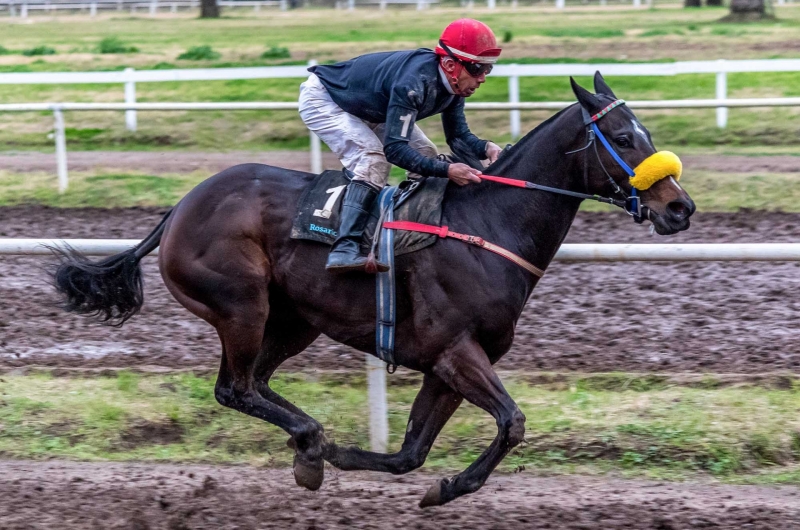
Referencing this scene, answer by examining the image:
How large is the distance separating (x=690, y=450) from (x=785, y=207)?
558cm

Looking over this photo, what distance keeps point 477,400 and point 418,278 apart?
0.58 metres

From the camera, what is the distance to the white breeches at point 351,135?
4879mm

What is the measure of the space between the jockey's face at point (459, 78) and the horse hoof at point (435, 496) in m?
1.71

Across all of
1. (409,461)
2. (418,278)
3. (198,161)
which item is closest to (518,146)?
(418,278)

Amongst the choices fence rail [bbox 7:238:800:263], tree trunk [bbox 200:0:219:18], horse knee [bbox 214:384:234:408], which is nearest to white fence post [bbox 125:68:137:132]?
fence rail [bbox 7:238:800:263]

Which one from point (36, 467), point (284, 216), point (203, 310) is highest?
point (284, 216)

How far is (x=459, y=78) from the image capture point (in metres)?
4.65

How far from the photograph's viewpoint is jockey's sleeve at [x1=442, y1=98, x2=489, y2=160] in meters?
5.06

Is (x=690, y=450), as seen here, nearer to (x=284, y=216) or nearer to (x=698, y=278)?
(x=284, y=216)

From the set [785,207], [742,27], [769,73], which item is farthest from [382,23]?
[785,207]

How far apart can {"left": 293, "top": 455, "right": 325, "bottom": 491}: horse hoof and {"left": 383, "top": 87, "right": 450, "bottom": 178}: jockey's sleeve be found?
4.61 feet

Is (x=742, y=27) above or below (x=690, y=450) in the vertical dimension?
above

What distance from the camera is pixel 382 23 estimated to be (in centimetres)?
3047

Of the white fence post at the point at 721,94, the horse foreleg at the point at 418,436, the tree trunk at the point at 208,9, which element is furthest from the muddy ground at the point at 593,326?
the tree trunk at the point at 208,9
